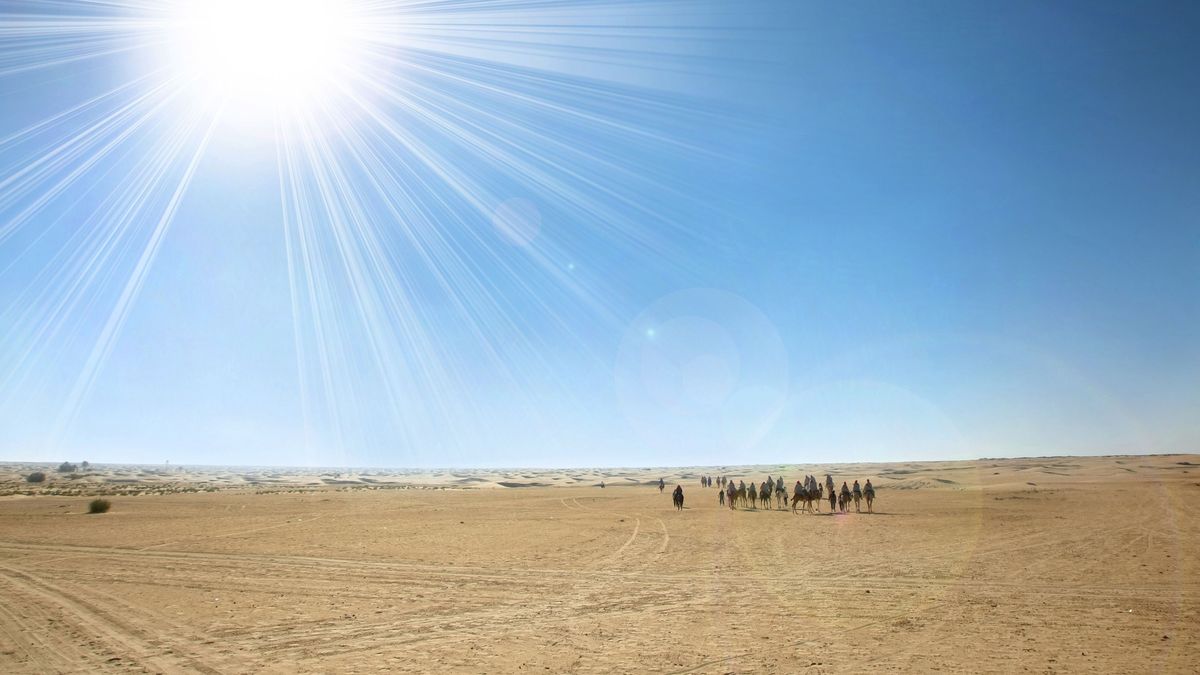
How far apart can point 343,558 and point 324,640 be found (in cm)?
1079

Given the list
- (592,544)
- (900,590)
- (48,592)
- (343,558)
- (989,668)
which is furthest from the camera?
(592,544)

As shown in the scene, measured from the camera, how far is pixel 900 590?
13836 mm

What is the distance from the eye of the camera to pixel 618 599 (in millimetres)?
13594

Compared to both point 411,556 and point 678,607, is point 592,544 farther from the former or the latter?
point 678,607

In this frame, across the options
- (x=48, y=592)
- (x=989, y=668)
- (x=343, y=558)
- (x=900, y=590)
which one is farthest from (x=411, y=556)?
(x=989, y=668)

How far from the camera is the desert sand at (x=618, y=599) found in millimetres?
9477

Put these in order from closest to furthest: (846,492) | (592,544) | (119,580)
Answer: (119,580), (592,544), (846,492)

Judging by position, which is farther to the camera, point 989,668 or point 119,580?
point 119,580

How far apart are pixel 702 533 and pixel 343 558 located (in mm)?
14847

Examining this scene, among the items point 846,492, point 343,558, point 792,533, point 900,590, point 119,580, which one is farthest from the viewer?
point 846,492

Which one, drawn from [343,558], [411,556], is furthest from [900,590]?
[343,558]

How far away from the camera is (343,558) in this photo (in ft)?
67.3

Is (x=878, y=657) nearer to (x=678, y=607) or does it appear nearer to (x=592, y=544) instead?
(x=678, y=607)

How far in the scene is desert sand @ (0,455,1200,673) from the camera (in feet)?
31.1
